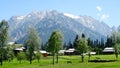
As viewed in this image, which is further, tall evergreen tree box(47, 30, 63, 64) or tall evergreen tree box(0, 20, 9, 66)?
tall evergreen tree box(47, 30, 63, 64)

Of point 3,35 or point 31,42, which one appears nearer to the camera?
point 3,35

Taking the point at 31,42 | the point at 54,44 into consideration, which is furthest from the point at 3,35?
the point at 54,44

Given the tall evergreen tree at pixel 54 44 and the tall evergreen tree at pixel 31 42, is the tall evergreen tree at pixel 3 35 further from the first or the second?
the tall evergreen tree at pixel 54 44

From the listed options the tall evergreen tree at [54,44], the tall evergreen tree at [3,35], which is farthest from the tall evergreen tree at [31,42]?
the tall evergreen tree at [3,35]

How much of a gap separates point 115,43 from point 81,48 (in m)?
25.2

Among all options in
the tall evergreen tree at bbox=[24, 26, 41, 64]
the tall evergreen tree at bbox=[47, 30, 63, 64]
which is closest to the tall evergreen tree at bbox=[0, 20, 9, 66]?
the tall evergreen tree at bbox=[24, 26, 41, 64]

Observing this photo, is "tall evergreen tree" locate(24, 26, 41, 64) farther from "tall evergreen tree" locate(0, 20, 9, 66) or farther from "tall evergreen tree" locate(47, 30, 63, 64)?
"tall evergreen tree" locate(0, 20, 9, 66)

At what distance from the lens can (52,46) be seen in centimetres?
14112

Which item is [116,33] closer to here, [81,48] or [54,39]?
[81,48]

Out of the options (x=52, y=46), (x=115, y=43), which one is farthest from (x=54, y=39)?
(x=115, y=43)

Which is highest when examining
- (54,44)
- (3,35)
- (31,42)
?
(3,35)

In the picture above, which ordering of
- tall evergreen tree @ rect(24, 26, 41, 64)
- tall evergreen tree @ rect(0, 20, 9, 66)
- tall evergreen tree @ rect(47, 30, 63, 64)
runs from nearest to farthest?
tall evergreen tree @ rect(0, 20, 9, 66) < tall evergreen tree @ rect(24, 26, 41, 64) < tall evergreen tree @ rect(47, 30, 63, 64)

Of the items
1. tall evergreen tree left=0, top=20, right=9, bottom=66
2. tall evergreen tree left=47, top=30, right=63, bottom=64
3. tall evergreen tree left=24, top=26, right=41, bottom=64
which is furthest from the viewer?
tall evergreen tree left=47, top=30, right=63, bottom=64

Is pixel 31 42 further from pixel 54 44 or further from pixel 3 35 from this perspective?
pixel 3 35
